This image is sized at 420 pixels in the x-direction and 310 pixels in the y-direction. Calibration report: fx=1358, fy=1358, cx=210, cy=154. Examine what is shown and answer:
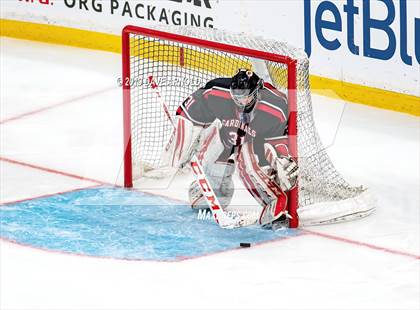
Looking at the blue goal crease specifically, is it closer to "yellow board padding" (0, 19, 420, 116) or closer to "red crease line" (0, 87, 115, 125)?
"yellow board padding" (0, 19, 420, 116)

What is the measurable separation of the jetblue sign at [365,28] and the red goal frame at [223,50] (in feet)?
5.13

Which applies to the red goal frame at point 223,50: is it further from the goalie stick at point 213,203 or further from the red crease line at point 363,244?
the goalie stick at point 213,203

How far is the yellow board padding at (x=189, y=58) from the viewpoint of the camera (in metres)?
6.63

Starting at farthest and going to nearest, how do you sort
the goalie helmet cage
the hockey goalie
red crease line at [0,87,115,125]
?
red crease line at [0,87,115,125] → the goalie helmet cage → the hockey goalie

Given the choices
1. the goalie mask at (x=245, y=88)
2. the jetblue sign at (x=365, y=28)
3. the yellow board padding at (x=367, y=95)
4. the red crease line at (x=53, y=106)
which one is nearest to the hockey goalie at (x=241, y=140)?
the goalie mask at (x=245, y=88)

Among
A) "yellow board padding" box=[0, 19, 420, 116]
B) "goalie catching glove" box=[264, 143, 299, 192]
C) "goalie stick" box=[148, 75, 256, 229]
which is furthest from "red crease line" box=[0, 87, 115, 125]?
"goalie catching glove" box=[264, 143, 299, 192]

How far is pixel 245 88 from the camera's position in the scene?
594cm

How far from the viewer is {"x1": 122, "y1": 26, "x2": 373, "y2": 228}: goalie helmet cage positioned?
6098 mm

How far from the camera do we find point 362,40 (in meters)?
7.80

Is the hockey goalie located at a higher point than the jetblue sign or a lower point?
lower

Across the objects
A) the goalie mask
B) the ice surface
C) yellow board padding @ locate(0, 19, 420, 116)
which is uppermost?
yellow board padding @ locate(0, 19, 420, 116)

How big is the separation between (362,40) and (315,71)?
48cm

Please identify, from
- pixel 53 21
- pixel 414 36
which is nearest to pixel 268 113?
pixel 414 36

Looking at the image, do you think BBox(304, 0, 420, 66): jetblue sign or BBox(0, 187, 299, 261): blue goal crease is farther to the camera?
BBox(304, 0, 420, 66): jetblue sign
